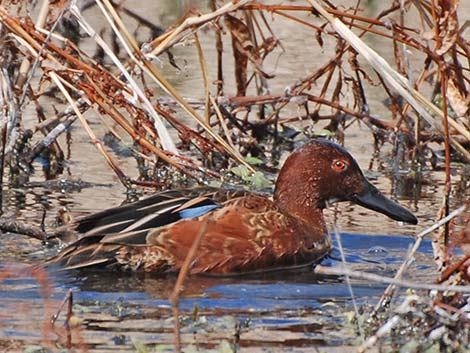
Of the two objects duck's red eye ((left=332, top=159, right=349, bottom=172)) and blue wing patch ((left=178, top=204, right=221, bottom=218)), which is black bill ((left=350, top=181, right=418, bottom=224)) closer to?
duck's red eye ((left=332, top=159, right=349, bottom=172))

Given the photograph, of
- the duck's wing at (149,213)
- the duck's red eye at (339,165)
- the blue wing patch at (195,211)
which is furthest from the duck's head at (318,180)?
the blue wing patch at (195,211)

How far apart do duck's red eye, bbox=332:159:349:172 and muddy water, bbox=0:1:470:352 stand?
1.24 ft

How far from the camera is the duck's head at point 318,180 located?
7250 mm

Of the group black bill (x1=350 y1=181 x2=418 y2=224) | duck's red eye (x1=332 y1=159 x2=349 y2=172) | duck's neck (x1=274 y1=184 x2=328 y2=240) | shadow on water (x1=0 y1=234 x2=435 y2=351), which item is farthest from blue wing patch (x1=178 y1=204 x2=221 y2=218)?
black bill (x1=350 y1=181 x2=418 y2=224)

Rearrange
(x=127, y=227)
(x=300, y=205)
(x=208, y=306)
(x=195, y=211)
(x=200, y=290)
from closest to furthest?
(x=208, y=306) < (x=200, y=290) < (x=127, y=227) < (x=195, y=211) < (x=300, y=205)

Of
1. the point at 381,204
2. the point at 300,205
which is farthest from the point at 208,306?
the point at 381,204

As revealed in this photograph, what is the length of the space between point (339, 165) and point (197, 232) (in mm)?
1266

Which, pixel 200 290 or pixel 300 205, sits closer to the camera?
pixel 200 290

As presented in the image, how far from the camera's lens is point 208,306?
18.5ft

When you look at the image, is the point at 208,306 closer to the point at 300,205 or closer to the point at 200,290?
the point at 200,290

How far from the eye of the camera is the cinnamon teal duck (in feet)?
20.7

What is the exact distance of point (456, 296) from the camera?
499cm

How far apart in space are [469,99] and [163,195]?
1986 mm

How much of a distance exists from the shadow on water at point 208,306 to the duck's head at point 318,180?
0.46 metres
